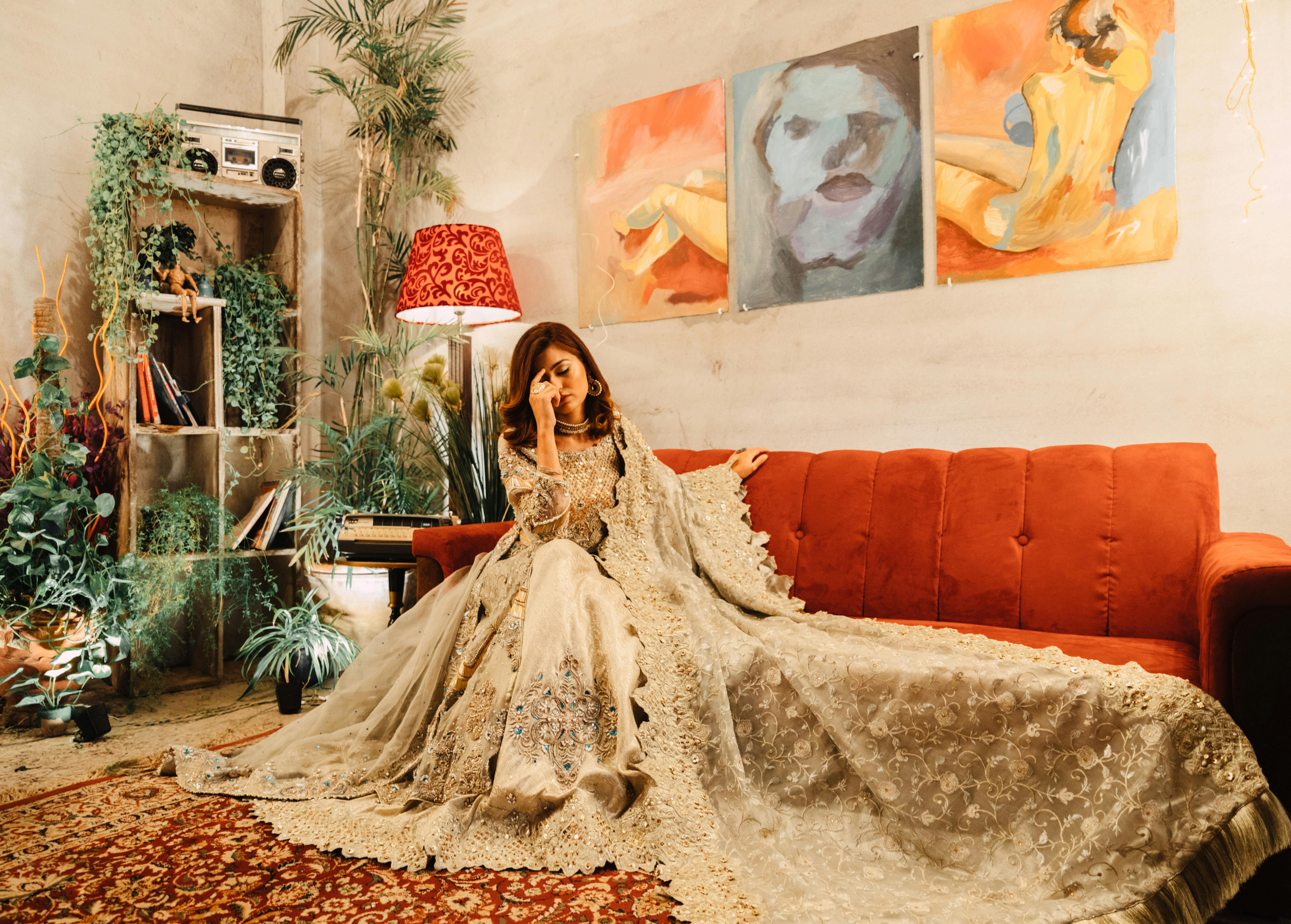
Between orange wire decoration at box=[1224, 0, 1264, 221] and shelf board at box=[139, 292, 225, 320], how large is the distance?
3.63 m

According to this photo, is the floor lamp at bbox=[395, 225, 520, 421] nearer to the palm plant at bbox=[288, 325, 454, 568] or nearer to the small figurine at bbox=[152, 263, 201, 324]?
the palm plant at bbox=[288, 325, 454, 568]

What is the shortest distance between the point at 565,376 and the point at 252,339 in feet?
6.35

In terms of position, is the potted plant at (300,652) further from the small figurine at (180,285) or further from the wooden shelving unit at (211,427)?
the small figurine at (180,285)

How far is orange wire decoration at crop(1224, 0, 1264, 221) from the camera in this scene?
6.84 ft

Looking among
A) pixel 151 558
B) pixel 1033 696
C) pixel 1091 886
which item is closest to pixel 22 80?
pixel 151 558

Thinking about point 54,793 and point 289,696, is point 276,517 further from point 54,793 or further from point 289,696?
point 54,793

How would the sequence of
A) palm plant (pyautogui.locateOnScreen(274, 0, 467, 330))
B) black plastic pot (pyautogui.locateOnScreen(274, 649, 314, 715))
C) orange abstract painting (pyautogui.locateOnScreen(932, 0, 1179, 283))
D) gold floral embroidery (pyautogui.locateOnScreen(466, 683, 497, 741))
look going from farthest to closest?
palm plant (pyautogui.locateOnScreen(274, 0, 467, 330)), black plastic pot (pyautogui.locateOnScreen(274, 649, 314, 715)), orange abstract painting (pyautogui.locateOnScreen(932, 0, 1179, 283)), gold floral embroidery (pyautogui.locateOnScreen(466, 683, 497, 741))

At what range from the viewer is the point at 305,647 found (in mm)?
2930

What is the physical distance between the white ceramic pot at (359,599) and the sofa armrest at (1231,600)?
2652 mm

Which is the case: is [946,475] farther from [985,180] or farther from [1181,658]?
[985,180]

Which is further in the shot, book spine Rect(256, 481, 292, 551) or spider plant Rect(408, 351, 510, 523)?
book spine Rect(256, 481, 292, 551)

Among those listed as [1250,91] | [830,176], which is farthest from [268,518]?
[1250,91]

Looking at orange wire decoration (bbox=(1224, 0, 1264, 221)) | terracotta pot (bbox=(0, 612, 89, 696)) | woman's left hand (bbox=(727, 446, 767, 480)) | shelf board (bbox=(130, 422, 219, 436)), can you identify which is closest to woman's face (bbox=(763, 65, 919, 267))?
woman's left hand (bbox=(727, 446, 767, 480))

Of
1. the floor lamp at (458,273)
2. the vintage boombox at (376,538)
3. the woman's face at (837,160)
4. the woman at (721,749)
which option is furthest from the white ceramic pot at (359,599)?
the woman's face at (837,160)
